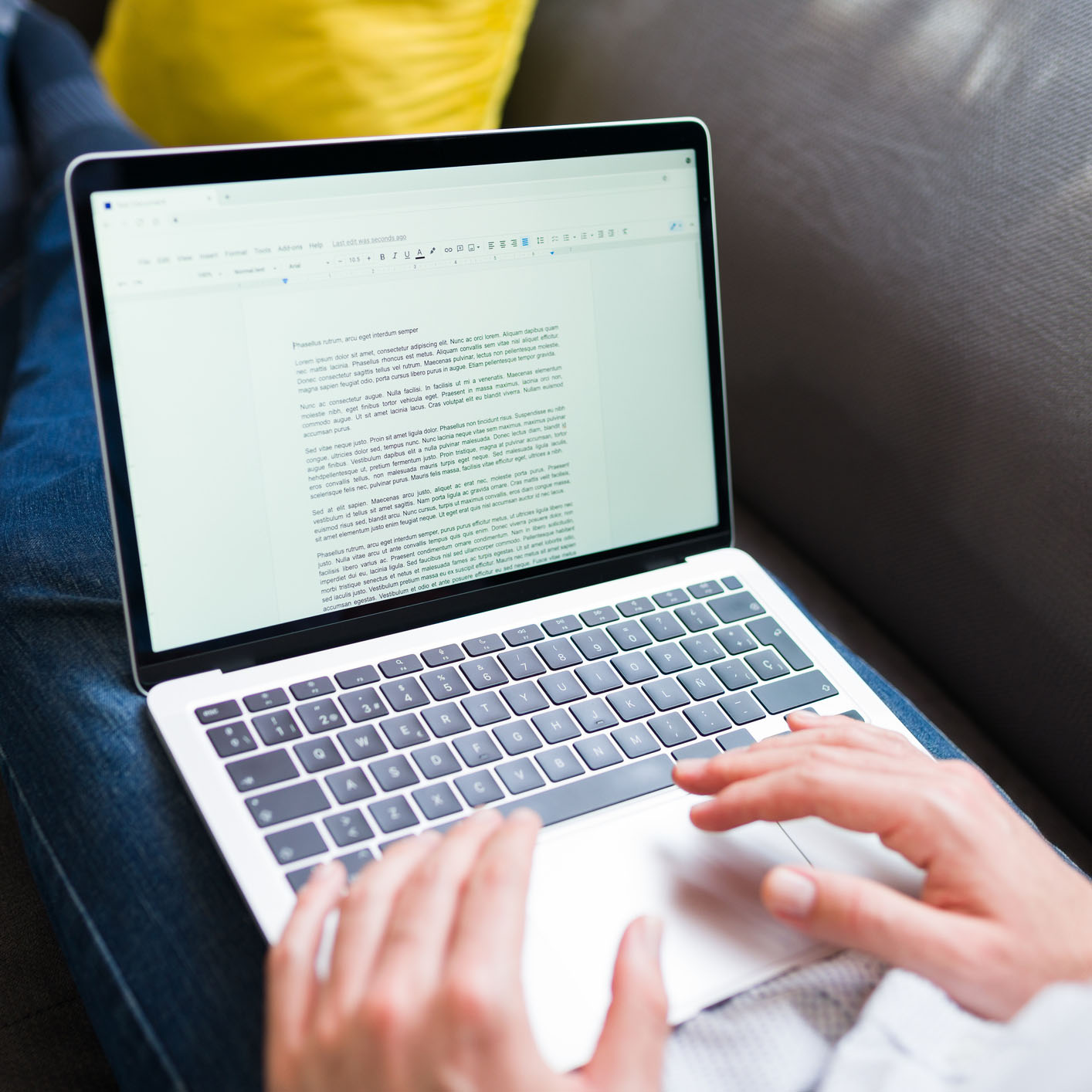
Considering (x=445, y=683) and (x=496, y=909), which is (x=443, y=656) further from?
(x=496, y=909)

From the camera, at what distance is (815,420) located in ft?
2.65

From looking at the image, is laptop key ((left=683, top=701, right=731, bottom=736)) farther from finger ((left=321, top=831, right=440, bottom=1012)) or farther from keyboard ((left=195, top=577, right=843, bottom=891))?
finger ((left=321, top=831, right=440, bottom=1012))

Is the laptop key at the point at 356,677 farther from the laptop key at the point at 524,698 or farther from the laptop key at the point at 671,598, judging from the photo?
the laptop key at the point at 671,598

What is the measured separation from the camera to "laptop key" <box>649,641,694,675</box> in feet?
1.78

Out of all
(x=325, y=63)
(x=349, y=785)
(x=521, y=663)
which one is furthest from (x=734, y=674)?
(x=325, y=63)

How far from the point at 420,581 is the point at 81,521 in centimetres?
23

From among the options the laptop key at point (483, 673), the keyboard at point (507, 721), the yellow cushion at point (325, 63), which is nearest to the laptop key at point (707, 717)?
the keyboard at point (507, 721)

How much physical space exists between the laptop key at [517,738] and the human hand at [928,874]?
78 mm

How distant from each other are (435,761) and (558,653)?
102 millimetres

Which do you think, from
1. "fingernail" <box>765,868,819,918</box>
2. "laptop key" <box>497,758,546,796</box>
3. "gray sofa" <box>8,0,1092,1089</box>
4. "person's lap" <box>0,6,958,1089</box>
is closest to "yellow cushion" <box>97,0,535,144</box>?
"gray sofa" <box>8,0,1092,1089</box>

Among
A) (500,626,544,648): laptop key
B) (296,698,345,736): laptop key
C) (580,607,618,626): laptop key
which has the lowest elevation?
(580,607,618,626): laptop key

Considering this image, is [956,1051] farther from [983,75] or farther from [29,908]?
[983,75]

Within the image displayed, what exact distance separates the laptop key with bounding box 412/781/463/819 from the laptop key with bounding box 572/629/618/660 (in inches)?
4.8

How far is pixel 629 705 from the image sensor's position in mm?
518
